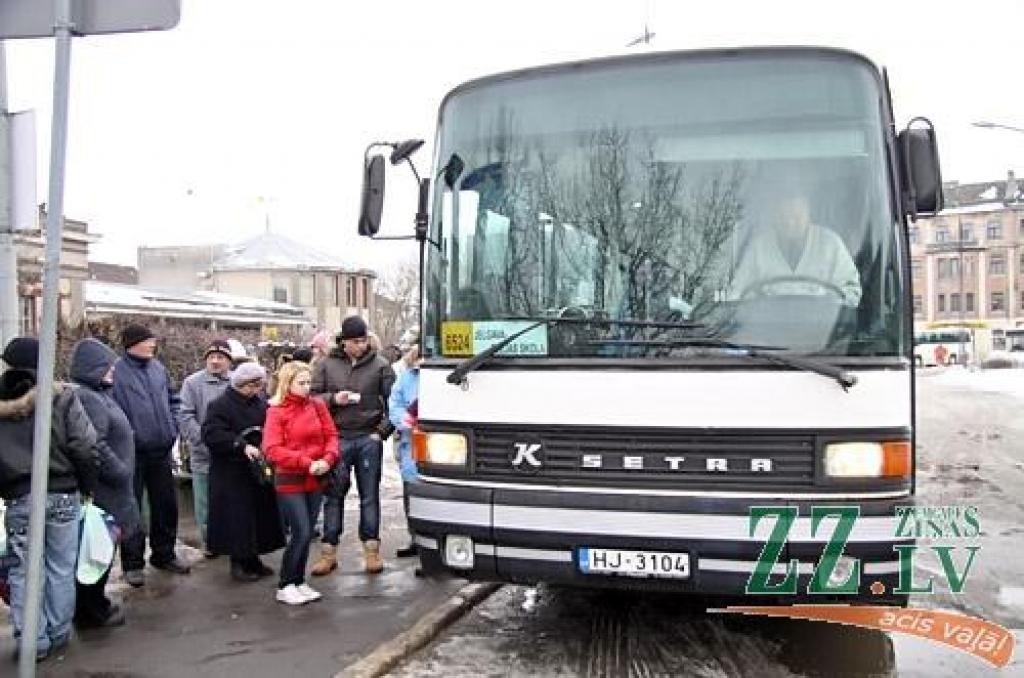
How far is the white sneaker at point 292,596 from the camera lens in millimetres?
6578

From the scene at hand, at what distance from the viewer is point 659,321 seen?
4.99 m

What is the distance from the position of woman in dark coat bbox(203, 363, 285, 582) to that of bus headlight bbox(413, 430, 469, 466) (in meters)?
2.07

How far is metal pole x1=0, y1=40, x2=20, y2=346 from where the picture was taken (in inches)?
194

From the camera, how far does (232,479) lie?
7.27m

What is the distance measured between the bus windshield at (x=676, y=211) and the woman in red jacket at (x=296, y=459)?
1.41 m

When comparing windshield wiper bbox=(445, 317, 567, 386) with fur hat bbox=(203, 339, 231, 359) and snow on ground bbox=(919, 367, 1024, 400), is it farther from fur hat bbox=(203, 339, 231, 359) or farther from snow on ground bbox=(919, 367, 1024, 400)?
snow on ground bbox=(919, 367, 1024, 400)

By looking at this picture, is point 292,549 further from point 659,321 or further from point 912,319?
point 912,319

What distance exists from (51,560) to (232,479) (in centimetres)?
195

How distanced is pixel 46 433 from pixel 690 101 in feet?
11.3

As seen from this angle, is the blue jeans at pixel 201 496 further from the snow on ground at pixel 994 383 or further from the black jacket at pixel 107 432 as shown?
the snow on ground at pixel 994 383

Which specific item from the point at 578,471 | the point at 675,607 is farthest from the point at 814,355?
the point at 675,607

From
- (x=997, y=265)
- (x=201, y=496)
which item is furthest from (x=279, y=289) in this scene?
(x=997, y=265)

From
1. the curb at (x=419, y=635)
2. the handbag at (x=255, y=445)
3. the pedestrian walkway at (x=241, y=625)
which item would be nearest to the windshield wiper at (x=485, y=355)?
the curb at (x=419, y=635)

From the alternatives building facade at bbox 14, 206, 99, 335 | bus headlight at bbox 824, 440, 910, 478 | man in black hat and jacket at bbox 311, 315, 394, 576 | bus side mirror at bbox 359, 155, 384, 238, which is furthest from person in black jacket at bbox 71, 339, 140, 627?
building facade at bbox 14, 206, 99, 335
